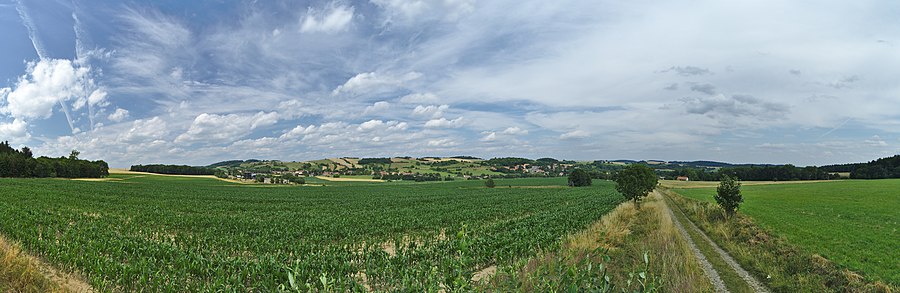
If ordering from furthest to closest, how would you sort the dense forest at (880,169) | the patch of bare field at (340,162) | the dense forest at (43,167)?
1. the patch of bare field at (340,162)
2. the dense forest at (43,167)
3. the dense forest at (880,169)

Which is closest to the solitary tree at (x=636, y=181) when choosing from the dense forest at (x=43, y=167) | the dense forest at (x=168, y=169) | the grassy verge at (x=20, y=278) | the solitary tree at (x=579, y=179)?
the grassy verge at (x=20, y=278)

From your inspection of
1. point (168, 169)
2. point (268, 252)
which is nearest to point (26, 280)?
point (268, 252)

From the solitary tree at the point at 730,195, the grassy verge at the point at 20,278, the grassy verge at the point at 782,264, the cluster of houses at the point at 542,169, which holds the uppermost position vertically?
the cluster of houses at the point at 542,169

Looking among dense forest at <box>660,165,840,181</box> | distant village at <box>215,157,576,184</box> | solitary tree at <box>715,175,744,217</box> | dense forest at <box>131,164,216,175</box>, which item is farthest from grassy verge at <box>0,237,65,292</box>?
dense forest at <box>131,164,216,175</box>

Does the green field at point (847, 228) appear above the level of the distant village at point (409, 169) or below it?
below

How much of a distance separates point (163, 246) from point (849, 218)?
3440 cm

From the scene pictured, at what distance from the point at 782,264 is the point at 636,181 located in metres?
22.4

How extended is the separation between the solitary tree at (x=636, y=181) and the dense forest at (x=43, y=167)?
10904 cm

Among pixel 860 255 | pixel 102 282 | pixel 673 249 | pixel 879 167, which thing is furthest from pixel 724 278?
pixel 879 167

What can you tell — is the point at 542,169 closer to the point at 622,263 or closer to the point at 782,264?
the point at 782,264

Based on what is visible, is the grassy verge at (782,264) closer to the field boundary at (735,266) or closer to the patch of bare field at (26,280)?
the field boundary at (735,266)

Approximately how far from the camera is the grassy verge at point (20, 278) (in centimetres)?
896

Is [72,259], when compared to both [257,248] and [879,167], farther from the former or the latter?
[879,167]

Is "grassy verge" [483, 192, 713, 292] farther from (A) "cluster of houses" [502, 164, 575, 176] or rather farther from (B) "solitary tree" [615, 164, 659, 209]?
(A) "cluster of houses" [502, 164, 575, 176]
